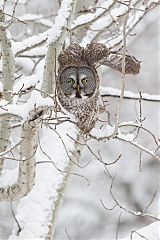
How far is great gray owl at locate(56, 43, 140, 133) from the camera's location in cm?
519

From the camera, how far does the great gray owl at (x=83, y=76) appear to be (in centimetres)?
519

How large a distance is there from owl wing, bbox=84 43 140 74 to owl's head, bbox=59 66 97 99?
78 millimetres

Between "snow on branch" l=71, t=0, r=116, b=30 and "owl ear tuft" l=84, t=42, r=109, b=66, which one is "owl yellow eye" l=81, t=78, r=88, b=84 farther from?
"snow on branch" l=71, t=0, r=116, b=30

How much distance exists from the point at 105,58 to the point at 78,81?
9.7 inches

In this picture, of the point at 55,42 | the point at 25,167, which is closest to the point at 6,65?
the point at 55,42

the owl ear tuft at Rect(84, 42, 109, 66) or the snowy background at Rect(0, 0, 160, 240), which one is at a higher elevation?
the owl ear tuft at Rect(84, 42, 109, 66)

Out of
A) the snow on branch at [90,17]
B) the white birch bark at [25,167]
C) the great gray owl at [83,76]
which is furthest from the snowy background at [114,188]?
the great gray owl at [83,76]

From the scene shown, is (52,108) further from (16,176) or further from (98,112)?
(16,176)

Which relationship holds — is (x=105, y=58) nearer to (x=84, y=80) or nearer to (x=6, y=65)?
(x=84, y=80)

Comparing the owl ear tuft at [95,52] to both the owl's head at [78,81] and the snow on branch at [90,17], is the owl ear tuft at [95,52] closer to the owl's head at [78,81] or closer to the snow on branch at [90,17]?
the owl's head at [78,81]

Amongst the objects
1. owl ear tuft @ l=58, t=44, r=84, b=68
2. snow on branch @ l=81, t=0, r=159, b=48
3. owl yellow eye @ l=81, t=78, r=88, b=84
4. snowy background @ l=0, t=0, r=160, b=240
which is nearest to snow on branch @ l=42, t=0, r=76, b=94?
owl ear tuft @ l=58, t=44, r=84, b=68

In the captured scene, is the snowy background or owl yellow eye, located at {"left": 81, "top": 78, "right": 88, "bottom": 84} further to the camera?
the snowy background

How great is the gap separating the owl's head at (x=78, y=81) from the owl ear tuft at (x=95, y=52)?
0.21ft

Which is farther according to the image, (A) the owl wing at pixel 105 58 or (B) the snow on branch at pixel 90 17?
(B) the snow on branch at pixel 90 17
